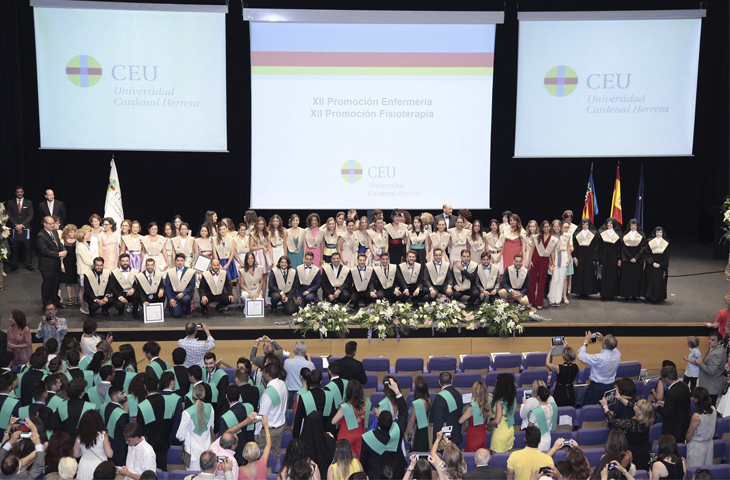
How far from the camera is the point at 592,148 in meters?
14.9

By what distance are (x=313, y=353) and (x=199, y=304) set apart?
233 cm

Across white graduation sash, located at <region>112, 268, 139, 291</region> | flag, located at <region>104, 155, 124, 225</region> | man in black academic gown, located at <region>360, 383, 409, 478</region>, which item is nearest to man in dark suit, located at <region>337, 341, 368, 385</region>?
man in black academic gown, located at <region>360, 383, 409, 478</region>

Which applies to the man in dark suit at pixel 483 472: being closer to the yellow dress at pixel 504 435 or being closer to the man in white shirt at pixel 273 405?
the yellow dress at pixel 504 435

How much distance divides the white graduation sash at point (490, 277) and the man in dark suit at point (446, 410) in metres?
4.88

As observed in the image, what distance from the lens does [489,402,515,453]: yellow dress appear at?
7176 millimetres

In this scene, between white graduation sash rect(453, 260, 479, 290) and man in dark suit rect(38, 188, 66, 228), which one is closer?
white graduation sash rect(453, 260, 479, 290)

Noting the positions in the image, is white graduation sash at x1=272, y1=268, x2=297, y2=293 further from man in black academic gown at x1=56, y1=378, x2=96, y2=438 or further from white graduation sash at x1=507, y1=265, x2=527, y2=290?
man in black academic gown at x1=56, y1=378, x2=96, y2=438

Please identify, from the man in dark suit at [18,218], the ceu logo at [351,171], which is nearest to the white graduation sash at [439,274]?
the ceu logo at [351,171]

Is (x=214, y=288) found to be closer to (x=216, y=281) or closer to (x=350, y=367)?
(x=216, y=281)

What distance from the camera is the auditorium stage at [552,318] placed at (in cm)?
1109

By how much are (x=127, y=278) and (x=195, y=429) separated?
5163 mm

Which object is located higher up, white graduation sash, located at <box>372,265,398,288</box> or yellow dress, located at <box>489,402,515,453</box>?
white graduation sash, located at <box>372,265,398,288</box>

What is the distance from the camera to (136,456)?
6.27 m

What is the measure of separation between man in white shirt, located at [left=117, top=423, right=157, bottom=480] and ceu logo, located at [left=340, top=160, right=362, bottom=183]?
8.65 metres
